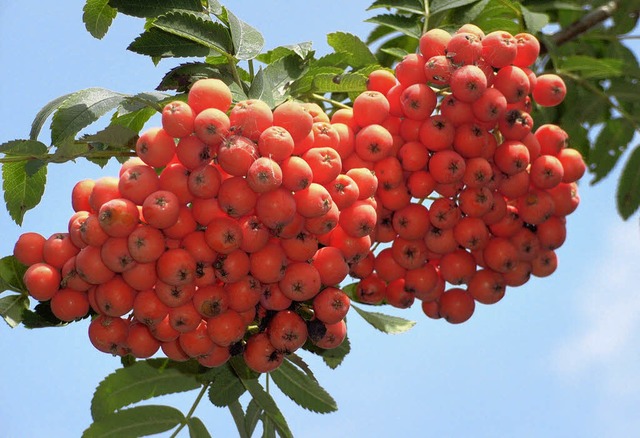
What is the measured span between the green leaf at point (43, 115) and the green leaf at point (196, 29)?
1.59 ft

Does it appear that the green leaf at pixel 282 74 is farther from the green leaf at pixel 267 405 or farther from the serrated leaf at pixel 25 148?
the green leaf at pixel 267 405

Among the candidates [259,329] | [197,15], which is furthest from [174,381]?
[197,15]

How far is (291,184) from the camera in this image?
2887 millimetres

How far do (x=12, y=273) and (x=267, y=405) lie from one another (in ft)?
3.95

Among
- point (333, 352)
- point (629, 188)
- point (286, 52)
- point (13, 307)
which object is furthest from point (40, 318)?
point (629, 188)

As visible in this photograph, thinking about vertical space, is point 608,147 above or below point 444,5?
below

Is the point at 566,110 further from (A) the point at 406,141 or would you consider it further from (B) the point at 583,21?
(A) the point at 406,141

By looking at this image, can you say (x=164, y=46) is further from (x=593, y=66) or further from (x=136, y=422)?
(x=593, y=66)

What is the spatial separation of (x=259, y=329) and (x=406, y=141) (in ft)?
3.16

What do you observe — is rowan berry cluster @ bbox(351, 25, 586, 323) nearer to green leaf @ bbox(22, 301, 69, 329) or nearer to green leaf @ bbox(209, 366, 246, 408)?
green leaf @ bbox(209, 366, 246, 408)

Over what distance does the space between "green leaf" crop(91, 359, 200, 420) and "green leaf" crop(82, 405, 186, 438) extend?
0.12ft

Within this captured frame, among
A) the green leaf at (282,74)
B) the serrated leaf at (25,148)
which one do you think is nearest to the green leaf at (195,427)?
the serrated leaf at (25,148)

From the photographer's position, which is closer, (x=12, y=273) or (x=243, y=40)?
(x=243, y=40)

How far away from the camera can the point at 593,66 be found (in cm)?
360
